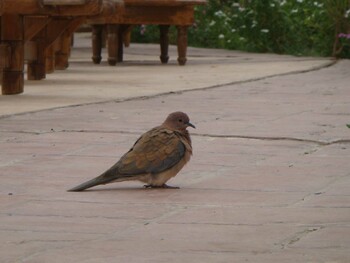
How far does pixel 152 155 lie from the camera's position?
18.9 feet

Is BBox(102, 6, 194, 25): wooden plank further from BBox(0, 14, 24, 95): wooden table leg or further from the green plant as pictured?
BBox(0, 14, 24, 95): wooden table leg

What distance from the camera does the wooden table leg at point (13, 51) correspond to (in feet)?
33.7

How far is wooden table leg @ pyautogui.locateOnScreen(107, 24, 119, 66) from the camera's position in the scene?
1421 cm

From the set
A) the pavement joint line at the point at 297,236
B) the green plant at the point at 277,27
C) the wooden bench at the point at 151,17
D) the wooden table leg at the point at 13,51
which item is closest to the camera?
the pavement joint line at the point at 297,236

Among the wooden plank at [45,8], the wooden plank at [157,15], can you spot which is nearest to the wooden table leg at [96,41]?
the wooden plank at [157,15]

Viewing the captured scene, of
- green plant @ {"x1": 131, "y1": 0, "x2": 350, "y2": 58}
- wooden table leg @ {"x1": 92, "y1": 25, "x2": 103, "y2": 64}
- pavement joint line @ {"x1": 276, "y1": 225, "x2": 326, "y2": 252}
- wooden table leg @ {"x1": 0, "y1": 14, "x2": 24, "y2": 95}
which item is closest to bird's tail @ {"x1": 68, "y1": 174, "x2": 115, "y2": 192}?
pavement joint line @ {"x1": 276, "y1": 225, "x2": 326, "y2": 252}

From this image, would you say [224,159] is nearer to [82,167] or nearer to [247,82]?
[82,167]

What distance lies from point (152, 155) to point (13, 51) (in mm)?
4785

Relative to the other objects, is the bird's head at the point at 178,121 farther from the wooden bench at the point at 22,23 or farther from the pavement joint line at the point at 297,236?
the wooden bench at the point at 22,23

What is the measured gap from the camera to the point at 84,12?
→ 35.0ft

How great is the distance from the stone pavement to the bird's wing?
0.11m

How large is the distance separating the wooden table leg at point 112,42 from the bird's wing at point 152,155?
8.39 m

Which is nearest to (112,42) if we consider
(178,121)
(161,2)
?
(161,2)

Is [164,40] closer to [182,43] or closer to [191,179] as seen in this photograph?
[182,43]
